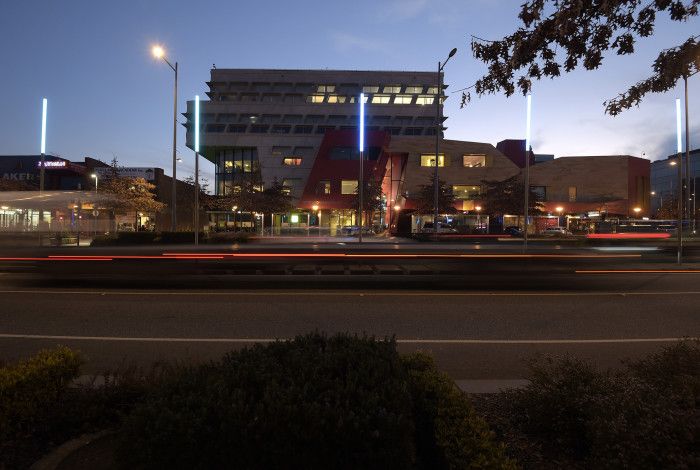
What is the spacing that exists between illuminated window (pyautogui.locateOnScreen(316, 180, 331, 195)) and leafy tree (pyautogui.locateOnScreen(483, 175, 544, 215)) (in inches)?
722

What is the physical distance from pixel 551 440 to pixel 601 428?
0.73m

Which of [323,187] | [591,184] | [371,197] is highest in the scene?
[591,184]

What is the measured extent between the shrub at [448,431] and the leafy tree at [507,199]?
1900 inches

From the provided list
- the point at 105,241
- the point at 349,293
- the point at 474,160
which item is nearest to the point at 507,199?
the point at 474,160

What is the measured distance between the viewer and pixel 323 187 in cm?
5962

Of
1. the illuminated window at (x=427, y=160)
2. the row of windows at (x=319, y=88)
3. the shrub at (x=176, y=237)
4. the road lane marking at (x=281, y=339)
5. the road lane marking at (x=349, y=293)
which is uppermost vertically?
the row of windows at (x=319, y=88)

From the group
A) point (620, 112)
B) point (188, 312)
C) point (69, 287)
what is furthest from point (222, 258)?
point (620, 112)

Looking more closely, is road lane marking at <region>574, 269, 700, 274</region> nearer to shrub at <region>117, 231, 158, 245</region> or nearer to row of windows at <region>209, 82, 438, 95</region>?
shrub at <region>117, 231, 158, 245</region>

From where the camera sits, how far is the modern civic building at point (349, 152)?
58.0 m

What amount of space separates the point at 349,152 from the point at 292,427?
5843 centimetres

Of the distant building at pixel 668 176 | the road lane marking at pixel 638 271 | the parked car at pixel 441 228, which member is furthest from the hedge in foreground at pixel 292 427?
the distant building at pixel 668 176

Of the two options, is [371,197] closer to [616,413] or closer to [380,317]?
[380,317]

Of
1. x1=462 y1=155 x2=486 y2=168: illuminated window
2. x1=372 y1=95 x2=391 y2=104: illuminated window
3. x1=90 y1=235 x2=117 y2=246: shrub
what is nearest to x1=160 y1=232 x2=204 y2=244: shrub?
x1=90 y1=235 x2=117 y2=246: shrub

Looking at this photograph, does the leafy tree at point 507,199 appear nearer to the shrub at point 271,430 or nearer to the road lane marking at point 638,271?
the road lane marking at point 638,271
